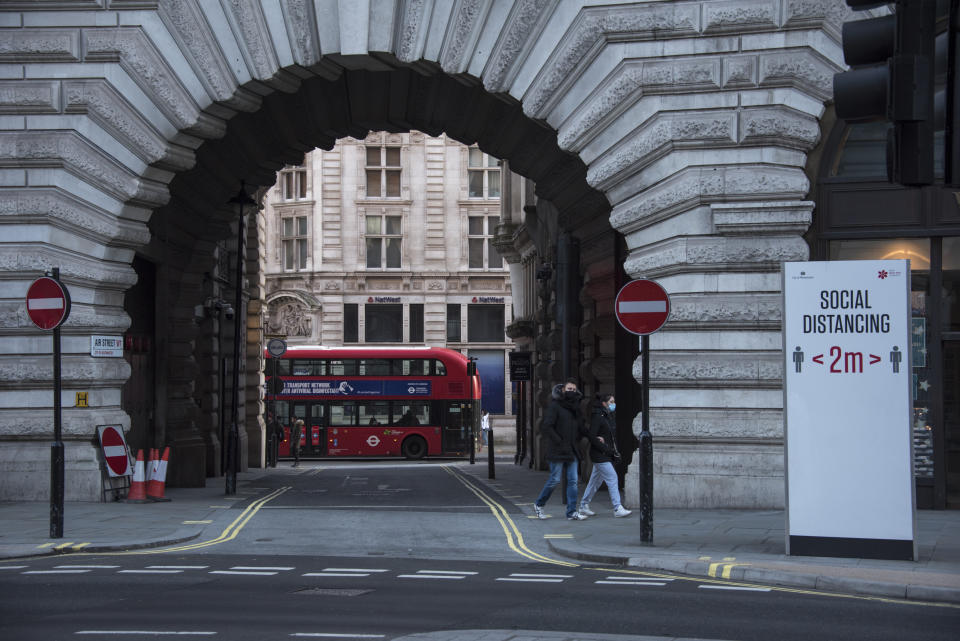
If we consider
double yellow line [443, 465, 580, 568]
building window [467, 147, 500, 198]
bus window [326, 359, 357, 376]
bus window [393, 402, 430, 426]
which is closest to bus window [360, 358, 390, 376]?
bus window [326, 359, 357, 376]

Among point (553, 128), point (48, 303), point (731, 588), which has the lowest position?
point (731, 588)

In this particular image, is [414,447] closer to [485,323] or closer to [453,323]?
[453,323]

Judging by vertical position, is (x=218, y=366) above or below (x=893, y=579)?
above

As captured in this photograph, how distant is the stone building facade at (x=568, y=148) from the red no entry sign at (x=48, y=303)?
3.90m

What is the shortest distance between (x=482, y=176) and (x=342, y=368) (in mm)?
20180

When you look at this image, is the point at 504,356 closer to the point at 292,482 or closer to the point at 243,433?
the point at 243,433

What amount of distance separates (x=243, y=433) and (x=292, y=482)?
16.0 feet

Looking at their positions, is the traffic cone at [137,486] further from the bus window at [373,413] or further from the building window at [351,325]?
the building window at [351,325]

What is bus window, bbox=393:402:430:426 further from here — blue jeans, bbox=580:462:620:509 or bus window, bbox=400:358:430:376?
blue jeans, bbox=580:462:620:509

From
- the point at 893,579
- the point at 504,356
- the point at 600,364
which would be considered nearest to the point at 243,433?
the point at 600,364

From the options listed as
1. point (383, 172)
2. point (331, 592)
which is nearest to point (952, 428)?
point (331, 592)

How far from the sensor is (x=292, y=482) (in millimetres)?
27875

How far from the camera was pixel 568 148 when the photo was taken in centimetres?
1819

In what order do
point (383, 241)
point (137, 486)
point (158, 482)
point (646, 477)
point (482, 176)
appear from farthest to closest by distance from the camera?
point (482, 176)
point (383, 241)
point (158, 482)
point (137, 486)
point (646, 477)
